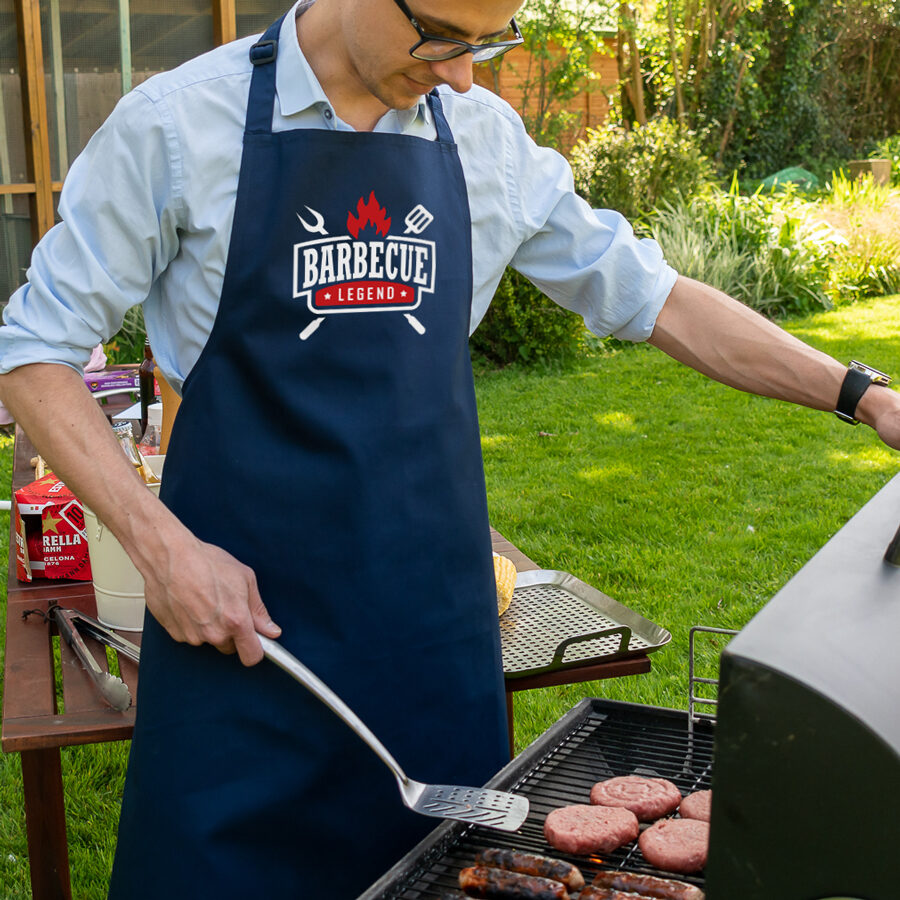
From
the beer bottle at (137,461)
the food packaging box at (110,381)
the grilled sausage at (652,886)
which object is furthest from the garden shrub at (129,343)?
the grilled sausage at (652,886)

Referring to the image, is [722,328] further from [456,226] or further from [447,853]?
[447,853]

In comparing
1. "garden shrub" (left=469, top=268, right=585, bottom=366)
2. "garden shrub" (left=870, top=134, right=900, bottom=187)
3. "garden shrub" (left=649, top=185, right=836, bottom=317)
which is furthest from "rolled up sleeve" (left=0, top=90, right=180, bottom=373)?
"garden shrub" (left=870, top=134, right=900, bottom=187)

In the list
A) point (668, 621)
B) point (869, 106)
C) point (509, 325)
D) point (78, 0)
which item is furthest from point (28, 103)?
point (869, 106)

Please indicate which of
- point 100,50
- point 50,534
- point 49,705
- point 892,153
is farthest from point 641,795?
point 892,153

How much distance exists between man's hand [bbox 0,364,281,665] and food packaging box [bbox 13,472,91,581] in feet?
2.90

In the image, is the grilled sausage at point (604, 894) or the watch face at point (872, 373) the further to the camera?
the watch face at point (872, 373)

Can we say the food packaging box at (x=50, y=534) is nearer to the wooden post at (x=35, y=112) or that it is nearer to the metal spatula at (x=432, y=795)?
the metal spatula at (x=432, y=795)

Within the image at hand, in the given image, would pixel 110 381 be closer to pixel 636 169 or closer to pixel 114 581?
pixel 114 581

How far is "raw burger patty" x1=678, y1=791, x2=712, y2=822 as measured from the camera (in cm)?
→ 144

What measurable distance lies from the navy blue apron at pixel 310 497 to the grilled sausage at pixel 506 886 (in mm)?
320

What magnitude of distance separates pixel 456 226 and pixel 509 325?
5851mm

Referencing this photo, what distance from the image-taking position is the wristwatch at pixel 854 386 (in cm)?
161

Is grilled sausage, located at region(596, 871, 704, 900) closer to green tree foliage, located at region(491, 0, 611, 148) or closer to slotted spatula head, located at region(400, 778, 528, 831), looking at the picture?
slotted spatula head, located at region(400, 778, 528, 831)

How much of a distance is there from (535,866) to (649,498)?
402 cm
